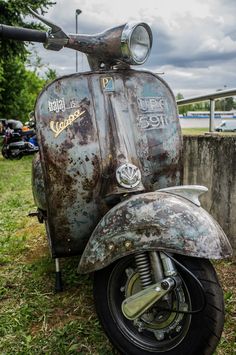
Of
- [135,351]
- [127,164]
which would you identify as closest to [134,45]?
[127,164]

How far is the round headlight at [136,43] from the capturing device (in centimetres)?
200

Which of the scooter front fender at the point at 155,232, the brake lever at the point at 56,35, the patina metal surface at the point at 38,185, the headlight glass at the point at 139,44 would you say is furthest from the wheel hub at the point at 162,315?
the brake lever at the point at 56,35

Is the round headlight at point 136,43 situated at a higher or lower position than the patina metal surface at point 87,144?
higher

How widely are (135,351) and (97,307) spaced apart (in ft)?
0.80

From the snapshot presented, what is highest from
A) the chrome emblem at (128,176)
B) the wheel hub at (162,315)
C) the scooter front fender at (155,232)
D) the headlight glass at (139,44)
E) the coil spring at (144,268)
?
the headlight glass at (139,44)

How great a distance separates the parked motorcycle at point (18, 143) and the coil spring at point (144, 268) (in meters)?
8.44

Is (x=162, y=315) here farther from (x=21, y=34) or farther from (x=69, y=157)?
(x=21, y=34)

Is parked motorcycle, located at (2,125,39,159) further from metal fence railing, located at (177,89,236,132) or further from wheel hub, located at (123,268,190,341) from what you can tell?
wheel hub, located at (123,268,190,341)

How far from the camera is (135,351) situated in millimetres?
1731

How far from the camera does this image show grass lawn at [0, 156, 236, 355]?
1.96m

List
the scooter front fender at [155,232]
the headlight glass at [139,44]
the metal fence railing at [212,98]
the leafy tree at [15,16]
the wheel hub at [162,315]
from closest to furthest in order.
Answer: the scooter front fender at [155,232]
the wheel hub at [162,315]
the headlight glass at [139,44]
the metal fence railing at [212,98]
the leafy tree at [15,16]

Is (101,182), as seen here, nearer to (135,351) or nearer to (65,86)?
(65,86)

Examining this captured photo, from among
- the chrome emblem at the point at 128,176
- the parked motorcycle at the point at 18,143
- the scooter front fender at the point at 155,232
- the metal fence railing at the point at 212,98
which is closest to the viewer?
the scooter front fender at the point at 155,232

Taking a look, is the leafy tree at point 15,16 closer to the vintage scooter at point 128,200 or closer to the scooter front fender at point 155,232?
the vintage scooter at point 128,200
